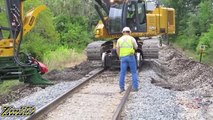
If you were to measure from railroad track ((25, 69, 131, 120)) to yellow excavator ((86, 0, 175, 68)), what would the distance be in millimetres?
4356

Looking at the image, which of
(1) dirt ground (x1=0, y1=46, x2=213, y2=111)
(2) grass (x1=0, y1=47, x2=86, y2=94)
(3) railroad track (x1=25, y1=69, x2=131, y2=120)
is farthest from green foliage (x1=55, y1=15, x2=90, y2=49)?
(3) railroad track (x1=25, y1=69, x2=131, y2=120)

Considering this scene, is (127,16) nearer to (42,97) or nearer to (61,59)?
(61,59)

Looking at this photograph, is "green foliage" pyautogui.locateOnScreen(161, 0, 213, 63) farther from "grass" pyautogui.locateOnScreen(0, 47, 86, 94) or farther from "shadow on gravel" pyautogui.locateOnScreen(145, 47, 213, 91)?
"grass" pyautogui.locateOnScreen(0, 47, 86, 94)

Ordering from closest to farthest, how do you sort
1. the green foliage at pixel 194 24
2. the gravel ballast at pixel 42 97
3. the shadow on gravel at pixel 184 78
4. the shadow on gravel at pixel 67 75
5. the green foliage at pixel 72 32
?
1. the gravel ballast at pixel 42 97
2. the shadow on gravel at pixel 184 78
3. the shadow on gravel at pixel 67 75
4. the green foliage at pixel 194 24
5. the green foliage at pixel 72 32

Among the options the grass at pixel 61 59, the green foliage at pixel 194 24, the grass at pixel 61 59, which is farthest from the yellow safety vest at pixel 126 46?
the green foliage at pixel 194 24

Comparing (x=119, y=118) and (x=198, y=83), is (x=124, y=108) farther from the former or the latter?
(x=198, y=83)

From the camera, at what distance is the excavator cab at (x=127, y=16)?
19312 millimetres

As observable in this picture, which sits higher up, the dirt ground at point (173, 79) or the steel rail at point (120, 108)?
the steel rail at point (120, 108)

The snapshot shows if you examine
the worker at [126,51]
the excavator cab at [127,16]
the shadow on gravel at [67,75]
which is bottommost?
the shadow on gravel at [67,75]

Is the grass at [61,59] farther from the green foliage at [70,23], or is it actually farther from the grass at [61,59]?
the green foliage at [70,23]

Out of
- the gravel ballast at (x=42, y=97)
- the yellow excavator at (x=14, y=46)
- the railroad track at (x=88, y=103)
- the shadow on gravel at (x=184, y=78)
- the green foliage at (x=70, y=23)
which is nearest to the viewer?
the railroad track at (x=88, y=103)

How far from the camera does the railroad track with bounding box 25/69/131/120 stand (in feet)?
31.9

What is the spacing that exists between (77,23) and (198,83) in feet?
73.7

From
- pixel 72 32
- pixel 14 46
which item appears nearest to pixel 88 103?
pixel 14 46
